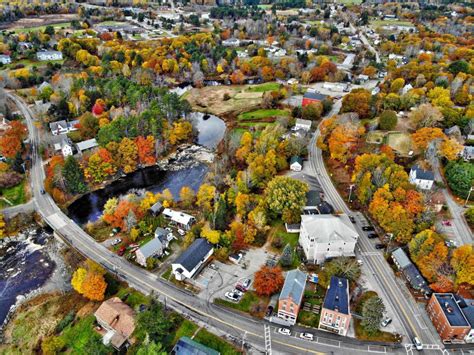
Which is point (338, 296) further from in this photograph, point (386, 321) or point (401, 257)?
point (401, 257)

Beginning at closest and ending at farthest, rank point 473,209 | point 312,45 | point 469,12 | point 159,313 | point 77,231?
point 159,313 < point 473,209 < point 77,231 < point 312,45 < point 469,12

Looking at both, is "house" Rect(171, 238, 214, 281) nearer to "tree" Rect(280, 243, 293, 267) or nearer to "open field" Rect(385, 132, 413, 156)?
"tree" Rect(280, 243, 293, 267)

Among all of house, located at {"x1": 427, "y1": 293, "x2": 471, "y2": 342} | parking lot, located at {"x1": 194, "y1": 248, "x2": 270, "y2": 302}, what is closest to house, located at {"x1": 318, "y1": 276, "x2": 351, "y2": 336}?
house, located at {"x1": 427, "y1": 293, "x2": 471, "y2": 342}

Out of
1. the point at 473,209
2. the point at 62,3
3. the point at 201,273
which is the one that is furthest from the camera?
the point at 62,3

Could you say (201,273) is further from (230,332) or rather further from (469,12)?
(469,12)

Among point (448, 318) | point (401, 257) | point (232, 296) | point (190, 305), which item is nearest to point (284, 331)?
point (232, 296)

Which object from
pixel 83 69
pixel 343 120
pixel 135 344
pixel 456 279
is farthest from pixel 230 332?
pixel 83 69
